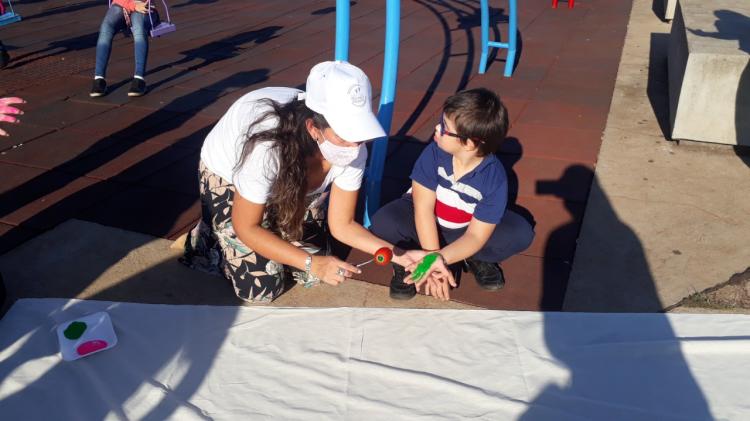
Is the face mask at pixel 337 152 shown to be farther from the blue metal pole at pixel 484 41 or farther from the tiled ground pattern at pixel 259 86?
the blue metal pole at pixel 484 41

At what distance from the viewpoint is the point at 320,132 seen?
7.14 ft

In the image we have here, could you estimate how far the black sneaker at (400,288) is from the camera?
271cm

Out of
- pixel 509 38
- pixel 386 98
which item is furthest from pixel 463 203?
pixel 509 38

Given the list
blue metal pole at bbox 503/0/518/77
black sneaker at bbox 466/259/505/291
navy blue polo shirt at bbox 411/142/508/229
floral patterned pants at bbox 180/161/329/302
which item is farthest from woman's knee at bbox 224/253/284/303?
blue metal pole at bbox 503/0/518/77

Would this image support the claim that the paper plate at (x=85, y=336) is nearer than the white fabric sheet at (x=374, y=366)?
No

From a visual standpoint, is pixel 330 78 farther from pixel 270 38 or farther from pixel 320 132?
pixel 270 38

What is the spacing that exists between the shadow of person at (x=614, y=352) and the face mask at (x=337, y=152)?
3.41 feet

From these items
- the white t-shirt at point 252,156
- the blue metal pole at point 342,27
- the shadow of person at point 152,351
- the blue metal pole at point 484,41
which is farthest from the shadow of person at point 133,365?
the blue metal pole at point 484,41

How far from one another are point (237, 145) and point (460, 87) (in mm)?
3463

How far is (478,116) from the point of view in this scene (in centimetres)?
243

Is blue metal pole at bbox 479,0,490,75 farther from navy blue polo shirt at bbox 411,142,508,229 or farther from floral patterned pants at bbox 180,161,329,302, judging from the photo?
floral patterned pants at bbox 180,161,329,302

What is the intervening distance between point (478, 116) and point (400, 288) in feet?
2.62

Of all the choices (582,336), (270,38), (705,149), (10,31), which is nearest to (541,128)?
(705,149)

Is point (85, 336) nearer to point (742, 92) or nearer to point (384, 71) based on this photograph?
point (384, 71)
